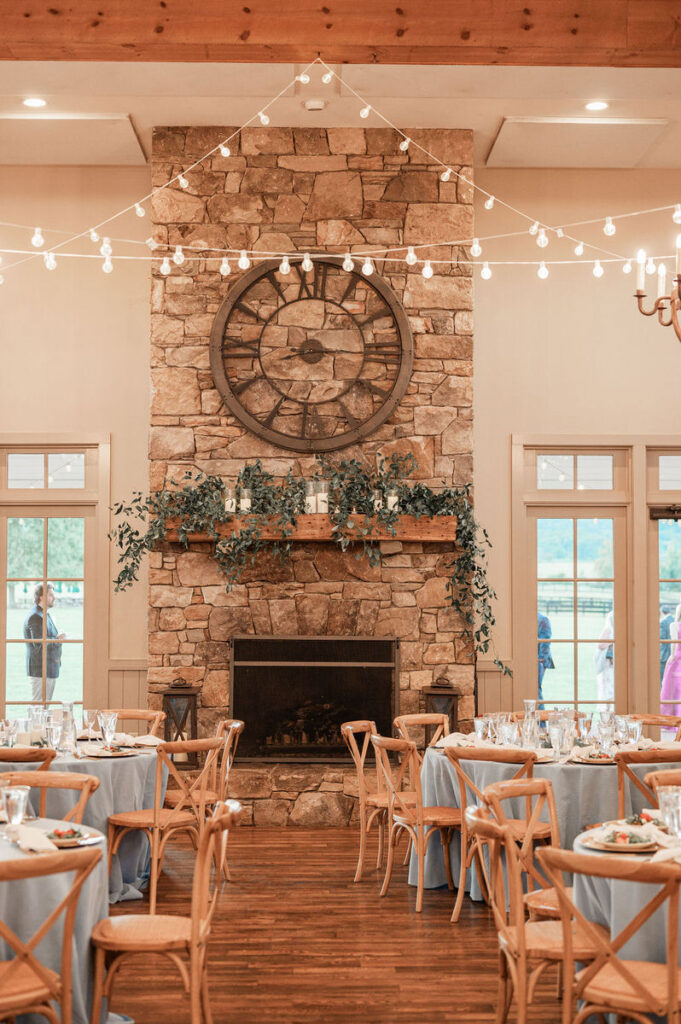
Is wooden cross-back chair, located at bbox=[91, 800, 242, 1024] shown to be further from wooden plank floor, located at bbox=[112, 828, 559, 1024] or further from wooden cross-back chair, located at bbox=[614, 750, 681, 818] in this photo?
wooden cross-back chair, located at bbox=[614, 750, 681, 818]

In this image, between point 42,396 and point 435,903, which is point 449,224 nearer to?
point 42,396

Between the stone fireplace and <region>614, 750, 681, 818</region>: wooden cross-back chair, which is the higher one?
the stone fireplace

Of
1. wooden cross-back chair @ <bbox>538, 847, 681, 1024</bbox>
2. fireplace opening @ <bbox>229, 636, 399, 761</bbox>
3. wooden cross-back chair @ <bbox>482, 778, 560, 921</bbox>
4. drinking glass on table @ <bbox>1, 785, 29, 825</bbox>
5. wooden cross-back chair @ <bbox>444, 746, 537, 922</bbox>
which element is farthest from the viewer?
fireplace opening @ <bbox>229, 636, 399, 761</bbox>

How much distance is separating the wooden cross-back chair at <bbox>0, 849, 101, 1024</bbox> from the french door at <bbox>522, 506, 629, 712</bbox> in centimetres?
570

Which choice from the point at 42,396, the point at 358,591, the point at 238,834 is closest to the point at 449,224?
the point at 358,591

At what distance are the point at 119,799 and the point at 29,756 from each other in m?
0.63

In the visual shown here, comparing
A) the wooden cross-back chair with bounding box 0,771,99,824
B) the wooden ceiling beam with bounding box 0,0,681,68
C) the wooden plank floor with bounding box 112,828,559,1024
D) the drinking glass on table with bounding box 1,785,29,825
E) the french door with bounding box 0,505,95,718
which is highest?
the wooden ceiling beam with bounding box 0,0,681,68

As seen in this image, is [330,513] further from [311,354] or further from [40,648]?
[40,648]

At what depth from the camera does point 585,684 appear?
27.3 feet

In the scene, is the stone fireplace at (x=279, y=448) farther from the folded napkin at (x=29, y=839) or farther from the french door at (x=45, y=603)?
the folded napkin at (x=29, y=839)

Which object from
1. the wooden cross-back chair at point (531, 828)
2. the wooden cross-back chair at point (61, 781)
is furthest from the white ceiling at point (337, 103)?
the wooden cross-back chair at point (531, 828)

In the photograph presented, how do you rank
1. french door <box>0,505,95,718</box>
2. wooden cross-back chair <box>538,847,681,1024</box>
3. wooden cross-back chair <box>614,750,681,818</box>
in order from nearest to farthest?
wooden cross-back chair <box>538,847,681,1024</box> → wooden cross-back chair <box>614,750,681,818</box> → french door <box>0,505,95,718</box>

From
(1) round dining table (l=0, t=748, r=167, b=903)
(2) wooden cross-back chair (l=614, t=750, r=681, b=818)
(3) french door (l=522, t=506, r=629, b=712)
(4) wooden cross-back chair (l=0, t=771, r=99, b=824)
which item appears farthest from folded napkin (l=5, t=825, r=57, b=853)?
(3) french door (l=522, t=506, r=629, b=712)

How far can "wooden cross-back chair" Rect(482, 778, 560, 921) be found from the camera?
373cm
